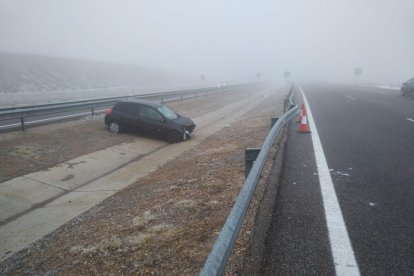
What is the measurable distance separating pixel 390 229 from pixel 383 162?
330 cm

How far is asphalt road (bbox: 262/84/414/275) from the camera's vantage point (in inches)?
130

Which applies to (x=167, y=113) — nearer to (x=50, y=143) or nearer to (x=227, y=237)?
(x=50, y=143)

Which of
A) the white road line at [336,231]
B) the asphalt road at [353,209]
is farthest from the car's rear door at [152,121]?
the white road line at [336,231]

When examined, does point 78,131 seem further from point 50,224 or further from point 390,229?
point 390,229

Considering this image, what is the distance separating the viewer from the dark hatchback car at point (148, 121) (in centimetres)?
1466

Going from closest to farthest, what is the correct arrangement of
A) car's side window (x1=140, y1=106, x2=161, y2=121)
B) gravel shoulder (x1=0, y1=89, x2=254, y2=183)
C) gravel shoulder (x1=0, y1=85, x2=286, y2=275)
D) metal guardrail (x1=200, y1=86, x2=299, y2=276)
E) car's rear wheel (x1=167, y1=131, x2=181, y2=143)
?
1. metal guardrail (x1=200, y1=86, x2=299, y2=276)
2. gravel shoulder (x1=0, y1=85, x2=286, y2=275)
3. gravel shoulder (x1=0, y1=89, x2=254, y2=183)
4. car's rear wheel (x1=167, y1=131, x2=181, y2=143)
5. car's side window (x1=140, y1=106, x2=161, y2=121)

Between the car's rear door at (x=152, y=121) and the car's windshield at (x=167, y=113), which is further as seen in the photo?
the car's windshield at (x=167, y=113)

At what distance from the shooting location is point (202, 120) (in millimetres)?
20609

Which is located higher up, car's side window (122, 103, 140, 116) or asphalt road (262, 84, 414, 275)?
car's side window (122, 103, 140, 116)

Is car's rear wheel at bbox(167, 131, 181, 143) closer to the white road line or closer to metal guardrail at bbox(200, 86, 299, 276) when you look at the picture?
the white road line

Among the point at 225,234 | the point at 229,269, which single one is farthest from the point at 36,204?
the point at 225,234

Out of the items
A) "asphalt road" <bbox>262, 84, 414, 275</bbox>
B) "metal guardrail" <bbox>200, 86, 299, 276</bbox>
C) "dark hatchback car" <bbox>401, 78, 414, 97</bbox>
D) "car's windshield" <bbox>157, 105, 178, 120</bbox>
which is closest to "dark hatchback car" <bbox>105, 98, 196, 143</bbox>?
"car's windshield" <bbox>157, 105, 178, 120</bbox>

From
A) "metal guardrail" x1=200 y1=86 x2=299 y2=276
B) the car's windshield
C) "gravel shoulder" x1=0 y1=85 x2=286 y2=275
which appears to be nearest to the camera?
"metal guardrail" x1=200 y1=86 x2=299 y2=276

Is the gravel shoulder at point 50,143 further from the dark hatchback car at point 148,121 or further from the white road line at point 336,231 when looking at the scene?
the white road line at point 336,231
